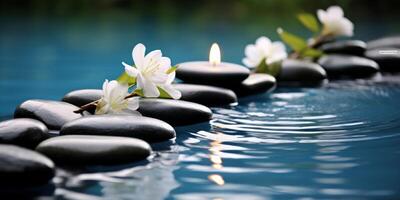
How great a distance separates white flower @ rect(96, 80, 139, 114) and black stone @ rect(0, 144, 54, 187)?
38 cm

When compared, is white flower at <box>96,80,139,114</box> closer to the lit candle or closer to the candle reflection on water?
the candle reflection on water

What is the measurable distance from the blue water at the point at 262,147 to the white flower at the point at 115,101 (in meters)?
0.14

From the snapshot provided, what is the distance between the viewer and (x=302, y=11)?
19.2ft

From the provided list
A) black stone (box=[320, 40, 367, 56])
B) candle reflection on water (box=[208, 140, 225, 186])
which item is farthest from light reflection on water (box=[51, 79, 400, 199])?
black stone (box=[320, 40, 367, 56])

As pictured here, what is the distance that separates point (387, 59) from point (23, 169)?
1890 millimetres

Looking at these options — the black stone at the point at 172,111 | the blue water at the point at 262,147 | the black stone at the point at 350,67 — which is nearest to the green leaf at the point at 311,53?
the black stone at the point at 350,67

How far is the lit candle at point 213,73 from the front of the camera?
6.63ft

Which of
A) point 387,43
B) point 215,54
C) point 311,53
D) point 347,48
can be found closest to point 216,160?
point 215,54

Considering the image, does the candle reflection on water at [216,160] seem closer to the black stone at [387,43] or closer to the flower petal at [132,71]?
the flower petal at [132,71]

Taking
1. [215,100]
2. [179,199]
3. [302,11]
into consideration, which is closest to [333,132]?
[215,100]

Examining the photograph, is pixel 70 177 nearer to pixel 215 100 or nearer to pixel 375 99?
pixel 215 100

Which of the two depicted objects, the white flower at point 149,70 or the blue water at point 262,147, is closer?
the blue water at point 262,147

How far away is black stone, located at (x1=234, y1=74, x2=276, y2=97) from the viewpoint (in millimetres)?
2135

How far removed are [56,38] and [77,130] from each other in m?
2.59
